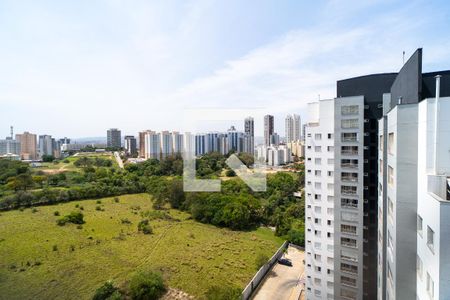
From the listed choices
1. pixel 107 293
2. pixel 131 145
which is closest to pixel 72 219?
pixel 107 293

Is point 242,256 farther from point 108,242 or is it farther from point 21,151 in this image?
point 21,151

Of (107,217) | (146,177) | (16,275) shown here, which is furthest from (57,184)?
(16,275)

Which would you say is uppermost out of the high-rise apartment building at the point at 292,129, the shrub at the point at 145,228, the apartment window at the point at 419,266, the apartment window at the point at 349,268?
the high-rise apartment building at the point at 292,129

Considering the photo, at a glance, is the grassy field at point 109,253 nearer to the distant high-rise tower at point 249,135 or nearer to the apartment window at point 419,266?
the distant high-rise tower at point 249,135

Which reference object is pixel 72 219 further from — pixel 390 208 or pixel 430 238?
pixel 430 238

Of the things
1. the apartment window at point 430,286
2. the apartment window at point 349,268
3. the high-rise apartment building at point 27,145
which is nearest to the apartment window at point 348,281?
the apartment window at point 349,268

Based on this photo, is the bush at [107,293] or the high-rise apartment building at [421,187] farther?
the bush at [107,293]
